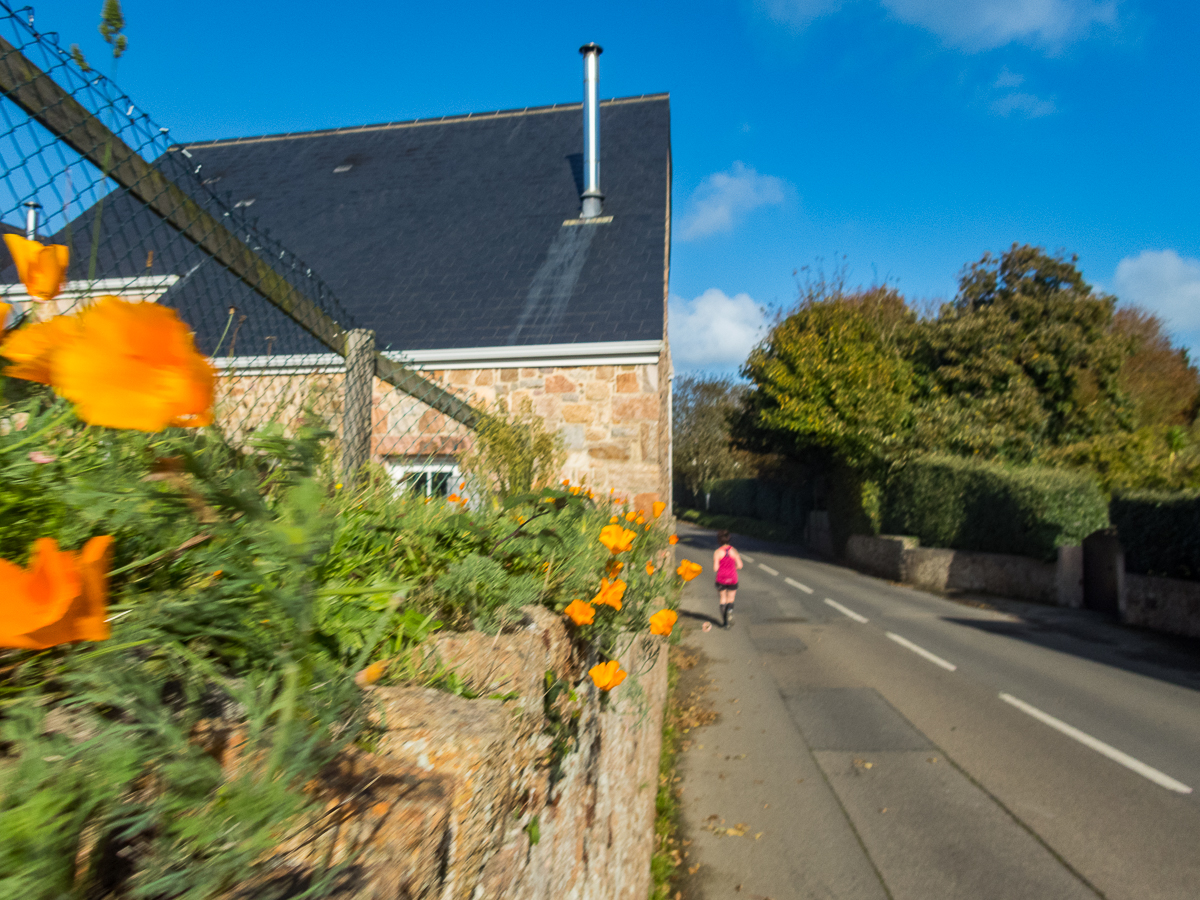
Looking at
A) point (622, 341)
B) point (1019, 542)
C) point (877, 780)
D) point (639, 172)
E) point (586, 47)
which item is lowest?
point (877, 780)

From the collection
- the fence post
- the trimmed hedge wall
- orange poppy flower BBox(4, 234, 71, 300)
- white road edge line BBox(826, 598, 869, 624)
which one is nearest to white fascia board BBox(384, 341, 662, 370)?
the fence post

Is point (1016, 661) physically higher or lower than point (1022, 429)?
lower

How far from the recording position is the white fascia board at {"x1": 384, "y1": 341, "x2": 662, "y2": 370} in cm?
898

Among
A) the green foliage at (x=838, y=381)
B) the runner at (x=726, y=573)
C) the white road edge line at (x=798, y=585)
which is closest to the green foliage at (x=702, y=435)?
the green foliage at (x=838, y=381)

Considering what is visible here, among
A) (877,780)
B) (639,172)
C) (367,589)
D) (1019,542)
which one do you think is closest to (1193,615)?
(1019,542)

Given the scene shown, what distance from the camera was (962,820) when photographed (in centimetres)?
519

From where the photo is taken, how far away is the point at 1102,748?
644 cm

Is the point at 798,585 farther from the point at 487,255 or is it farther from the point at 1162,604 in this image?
the point at 487,255

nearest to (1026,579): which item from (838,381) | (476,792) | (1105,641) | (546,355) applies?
(1105,641)

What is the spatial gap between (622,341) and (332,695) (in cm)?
836

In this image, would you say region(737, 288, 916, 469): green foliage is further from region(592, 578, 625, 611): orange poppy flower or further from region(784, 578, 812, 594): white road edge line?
region(592, 578, 625, 611): orange poppy flower

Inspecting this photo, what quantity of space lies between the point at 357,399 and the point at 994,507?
17.3 metres

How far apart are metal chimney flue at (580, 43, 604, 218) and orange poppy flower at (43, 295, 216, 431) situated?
1190 cm

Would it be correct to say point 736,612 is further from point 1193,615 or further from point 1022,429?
point 1022,429
